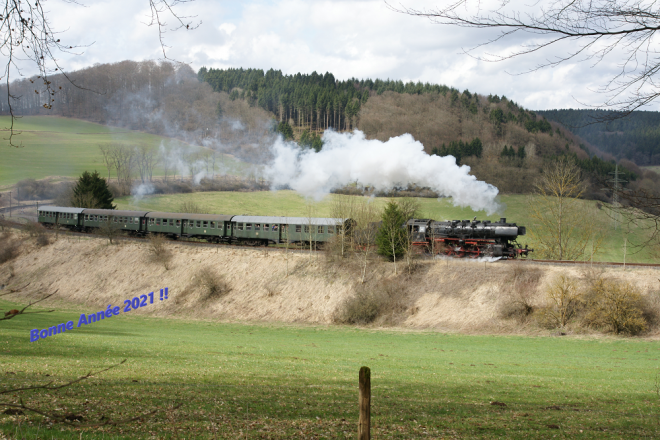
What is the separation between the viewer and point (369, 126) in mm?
107688

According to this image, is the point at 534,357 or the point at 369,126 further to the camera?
the point at 369,126

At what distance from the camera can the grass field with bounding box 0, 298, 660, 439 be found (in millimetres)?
7941

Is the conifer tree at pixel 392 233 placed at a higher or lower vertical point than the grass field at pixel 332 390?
higher

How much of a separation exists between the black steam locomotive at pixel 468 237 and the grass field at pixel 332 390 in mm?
14090

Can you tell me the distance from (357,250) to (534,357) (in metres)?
21.3

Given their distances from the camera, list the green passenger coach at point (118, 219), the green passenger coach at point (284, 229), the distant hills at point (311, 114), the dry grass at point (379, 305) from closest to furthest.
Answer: the dry grass at point (379, 305), the green passenger coach at point (284, 229), the green passenger coach at point (118, 219), the distant hills at point (311, 114)

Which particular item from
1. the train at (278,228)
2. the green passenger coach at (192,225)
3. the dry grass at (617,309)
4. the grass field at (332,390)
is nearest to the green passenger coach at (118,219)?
the train at (278,228)

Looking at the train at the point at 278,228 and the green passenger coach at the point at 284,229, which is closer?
the train at the point at 278,228

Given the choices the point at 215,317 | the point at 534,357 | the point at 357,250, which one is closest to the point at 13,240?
the point at 215,317

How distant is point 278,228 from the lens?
45.2m

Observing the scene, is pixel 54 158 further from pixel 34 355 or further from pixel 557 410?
pixel 557 410

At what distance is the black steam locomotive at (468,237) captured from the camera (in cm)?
3641

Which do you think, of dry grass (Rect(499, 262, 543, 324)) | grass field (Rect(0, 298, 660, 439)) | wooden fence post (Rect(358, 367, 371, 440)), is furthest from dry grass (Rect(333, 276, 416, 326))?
wooden fence post (Rect(358, 367, 371, 440))

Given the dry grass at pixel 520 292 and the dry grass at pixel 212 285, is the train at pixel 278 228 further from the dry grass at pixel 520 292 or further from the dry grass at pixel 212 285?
the dry grass at pixel 212 285
